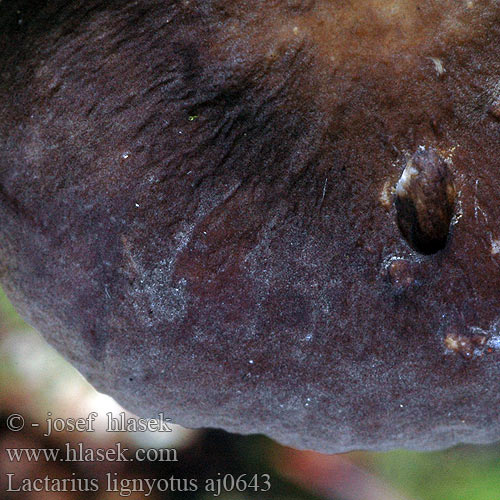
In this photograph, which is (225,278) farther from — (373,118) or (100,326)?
(373,118)

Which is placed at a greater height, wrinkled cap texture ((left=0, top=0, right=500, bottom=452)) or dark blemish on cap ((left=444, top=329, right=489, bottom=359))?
wrinkled cap texture ((left=0, top=0, right=500, bottom=452))

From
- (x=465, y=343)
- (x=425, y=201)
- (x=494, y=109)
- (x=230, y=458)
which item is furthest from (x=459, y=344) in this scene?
(x=230, y=458)

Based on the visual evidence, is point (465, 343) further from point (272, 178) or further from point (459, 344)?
point (272, 178)

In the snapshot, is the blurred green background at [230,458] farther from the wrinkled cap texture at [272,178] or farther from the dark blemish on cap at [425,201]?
the dark blemish on cap at [425,201]

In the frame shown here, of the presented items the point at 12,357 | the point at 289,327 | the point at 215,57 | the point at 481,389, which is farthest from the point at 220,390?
the point at 12,357

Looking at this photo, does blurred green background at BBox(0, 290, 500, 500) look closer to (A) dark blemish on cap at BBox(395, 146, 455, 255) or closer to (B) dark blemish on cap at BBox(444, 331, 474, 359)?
(B) dark blemish on cap at BBox(444, 331, 474, 359)

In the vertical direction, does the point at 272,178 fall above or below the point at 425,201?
above

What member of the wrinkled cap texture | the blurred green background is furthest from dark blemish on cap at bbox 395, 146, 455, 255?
the blurred green background
